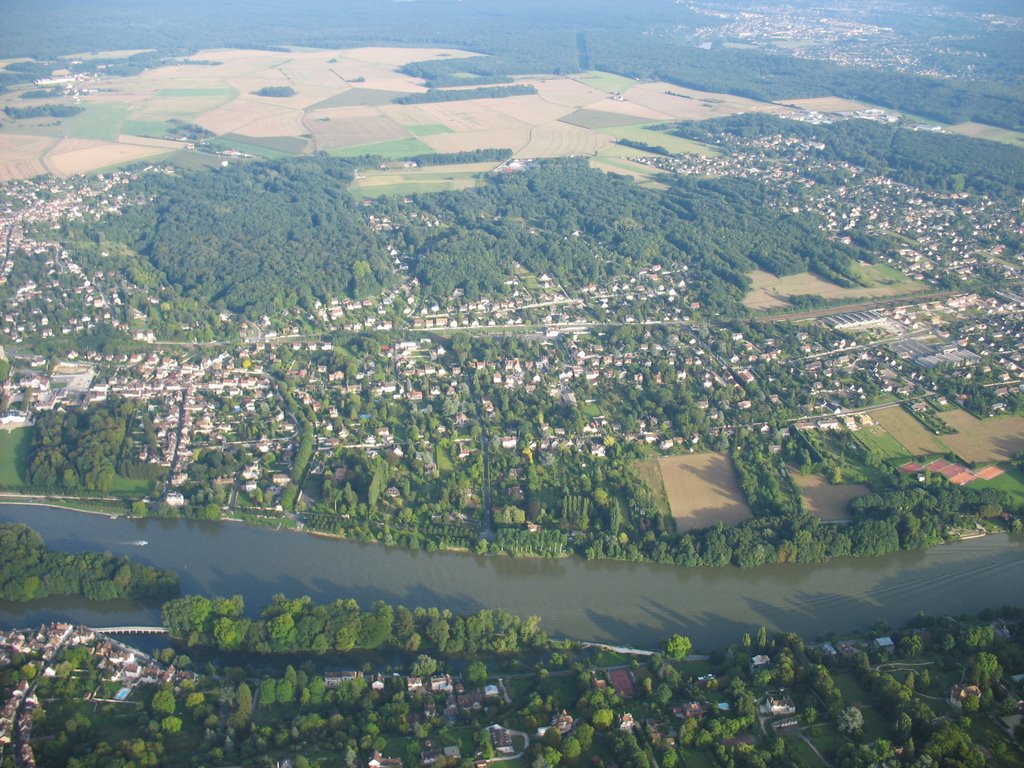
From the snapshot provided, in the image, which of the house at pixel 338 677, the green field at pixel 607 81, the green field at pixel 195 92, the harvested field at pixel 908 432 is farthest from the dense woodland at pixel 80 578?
the green field at pixel 607 81

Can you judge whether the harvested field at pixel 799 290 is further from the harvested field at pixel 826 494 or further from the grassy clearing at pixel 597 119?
the grassy clearing at pixel 597 119

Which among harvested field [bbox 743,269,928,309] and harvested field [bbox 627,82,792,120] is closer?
harvested field [bbox 743,269,928,309]

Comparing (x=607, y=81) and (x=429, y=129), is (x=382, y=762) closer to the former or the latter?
(x=429, y=129)

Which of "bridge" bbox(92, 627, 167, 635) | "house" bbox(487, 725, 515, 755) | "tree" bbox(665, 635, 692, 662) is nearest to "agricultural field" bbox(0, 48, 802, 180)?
"tree" bbox(665, 635, 692, 662)

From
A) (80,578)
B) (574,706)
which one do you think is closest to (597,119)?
(80,578)

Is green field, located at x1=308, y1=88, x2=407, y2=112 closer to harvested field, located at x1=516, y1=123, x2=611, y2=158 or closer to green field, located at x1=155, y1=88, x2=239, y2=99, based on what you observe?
green field, located at x1=155, y1=88, x2=239, y2=99

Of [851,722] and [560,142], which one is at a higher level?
[560,142]
